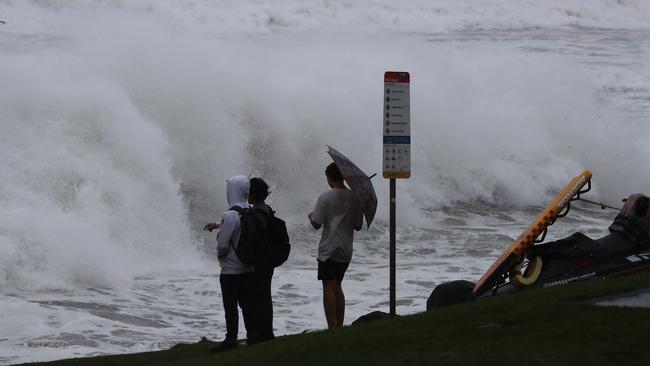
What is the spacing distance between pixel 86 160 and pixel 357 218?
10329 millimetres

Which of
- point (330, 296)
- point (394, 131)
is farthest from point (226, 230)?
point (394, 131)

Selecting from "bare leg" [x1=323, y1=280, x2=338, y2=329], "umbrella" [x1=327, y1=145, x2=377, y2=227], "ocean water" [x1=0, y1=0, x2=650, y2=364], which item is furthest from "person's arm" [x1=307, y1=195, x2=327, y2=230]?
"ocean water" [x1=0, y1=0, x2=650, y2=364]

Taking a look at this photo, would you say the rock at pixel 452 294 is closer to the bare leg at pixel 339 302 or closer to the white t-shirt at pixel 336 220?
the bare leg at pixel 339 302

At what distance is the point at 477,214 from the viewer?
25.9 meters

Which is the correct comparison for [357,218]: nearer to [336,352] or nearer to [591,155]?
[336,352]

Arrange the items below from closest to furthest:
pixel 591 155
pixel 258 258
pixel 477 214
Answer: pixel 258 258 < pixel 477 214 < pixel 591 155

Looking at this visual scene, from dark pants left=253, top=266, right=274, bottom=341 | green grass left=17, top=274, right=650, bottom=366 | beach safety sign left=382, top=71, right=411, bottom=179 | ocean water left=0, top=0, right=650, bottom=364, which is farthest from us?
ocean water left=0, top=0, right=650, bottom=364

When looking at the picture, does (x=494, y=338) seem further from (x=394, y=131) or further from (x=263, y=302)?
(x=394, y=131)

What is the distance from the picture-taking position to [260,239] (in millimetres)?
9945

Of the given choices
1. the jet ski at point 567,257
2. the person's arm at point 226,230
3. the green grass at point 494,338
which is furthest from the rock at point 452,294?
the person's arm at point 226,230

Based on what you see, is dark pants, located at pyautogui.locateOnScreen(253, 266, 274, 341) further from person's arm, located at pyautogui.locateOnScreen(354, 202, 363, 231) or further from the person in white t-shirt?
person's arm, located at pyautogui.locateOnScreen(354, 202, 363, 231)

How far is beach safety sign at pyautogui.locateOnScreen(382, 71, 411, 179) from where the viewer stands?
1092 centimetres

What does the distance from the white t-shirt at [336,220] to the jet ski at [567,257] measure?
0.95 m

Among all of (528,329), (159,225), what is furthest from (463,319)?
(159,225)
